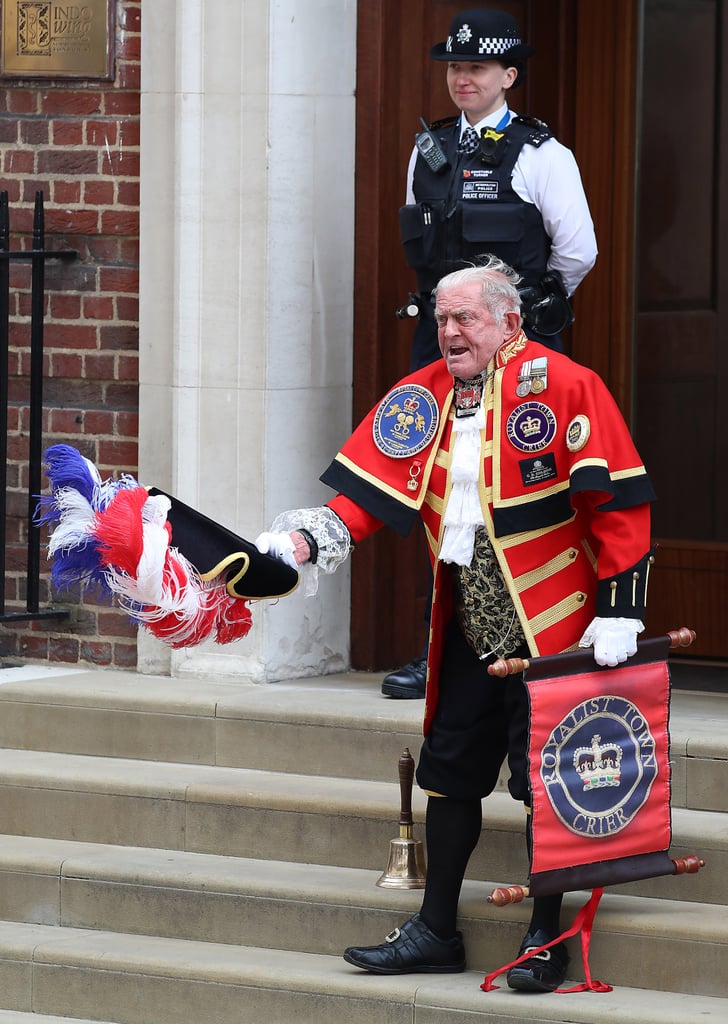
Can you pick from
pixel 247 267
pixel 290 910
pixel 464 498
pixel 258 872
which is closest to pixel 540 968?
pixel 290 910

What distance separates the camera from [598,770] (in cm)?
464

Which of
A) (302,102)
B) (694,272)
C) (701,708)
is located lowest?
(701,708)

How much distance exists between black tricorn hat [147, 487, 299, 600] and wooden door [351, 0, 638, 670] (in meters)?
2.02

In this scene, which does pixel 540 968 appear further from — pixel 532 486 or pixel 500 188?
Result: pixel 500 188

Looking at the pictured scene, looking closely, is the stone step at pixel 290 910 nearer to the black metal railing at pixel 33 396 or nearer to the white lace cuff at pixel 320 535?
the white lace cuff at pixel 320 535

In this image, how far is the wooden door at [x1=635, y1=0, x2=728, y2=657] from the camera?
665 cm

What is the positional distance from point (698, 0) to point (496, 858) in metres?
3.09

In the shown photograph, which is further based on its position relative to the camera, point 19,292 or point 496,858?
point 19,292

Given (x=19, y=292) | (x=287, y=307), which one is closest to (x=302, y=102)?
(x=287, y=307)

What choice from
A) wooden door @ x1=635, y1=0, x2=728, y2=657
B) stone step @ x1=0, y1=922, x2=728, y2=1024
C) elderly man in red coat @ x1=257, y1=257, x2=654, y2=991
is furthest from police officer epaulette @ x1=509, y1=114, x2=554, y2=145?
stone step @ x1=0, y1=922, x2=728, y2=1024

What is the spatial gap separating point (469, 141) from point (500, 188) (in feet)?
0.63

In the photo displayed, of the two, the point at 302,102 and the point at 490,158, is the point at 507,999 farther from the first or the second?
the point at 302,102

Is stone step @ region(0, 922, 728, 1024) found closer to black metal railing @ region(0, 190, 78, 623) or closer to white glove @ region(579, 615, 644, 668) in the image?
white glove @ region(579, 615, 644, 668)

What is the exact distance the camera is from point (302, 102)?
6.37 m
